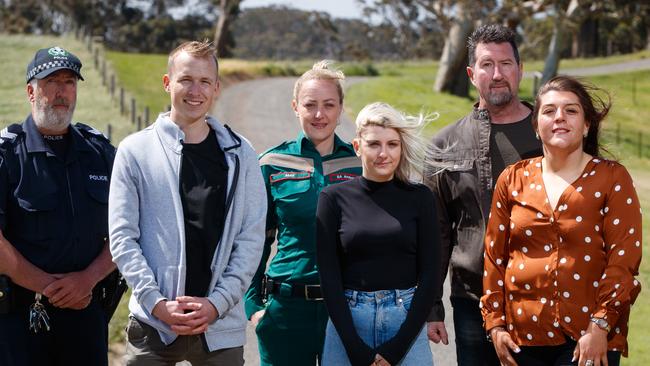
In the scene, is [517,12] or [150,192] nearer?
[150,192]

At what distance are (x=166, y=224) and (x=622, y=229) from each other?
2.08 metres

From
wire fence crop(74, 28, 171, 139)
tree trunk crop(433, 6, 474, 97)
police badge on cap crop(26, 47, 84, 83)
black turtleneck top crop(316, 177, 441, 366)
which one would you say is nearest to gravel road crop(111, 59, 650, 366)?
wire fence crop(74, 28, 171, 139)

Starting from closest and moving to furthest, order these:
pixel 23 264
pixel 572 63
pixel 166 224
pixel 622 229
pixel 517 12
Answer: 1. pixel 622 229
2. pixel 166 224
3. pixel 23 264
4. pixel 517 12
5. pixel 572 63

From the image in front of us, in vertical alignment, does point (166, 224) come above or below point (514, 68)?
below

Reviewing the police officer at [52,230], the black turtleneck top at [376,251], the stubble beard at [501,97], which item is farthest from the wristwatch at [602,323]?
the police officer at [52,230]

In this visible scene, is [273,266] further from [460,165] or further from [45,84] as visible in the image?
[45,84]

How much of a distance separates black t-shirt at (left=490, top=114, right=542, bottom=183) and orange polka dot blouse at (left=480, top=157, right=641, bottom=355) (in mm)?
491

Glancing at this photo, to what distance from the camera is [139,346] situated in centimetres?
419

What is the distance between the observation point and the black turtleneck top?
4152 mm

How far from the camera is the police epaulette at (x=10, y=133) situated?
15.4ft

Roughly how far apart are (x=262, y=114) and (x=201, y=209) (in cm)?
2468

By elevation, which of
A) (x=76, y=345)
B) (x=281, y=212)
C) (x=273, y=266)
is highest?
(x=281, y=212)

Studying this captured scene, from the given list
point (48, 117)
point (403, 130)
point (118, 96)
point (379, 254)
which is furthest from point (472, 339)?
point (118, 96)

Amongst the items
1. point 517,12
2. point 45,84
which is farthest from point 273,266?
point 517,12
